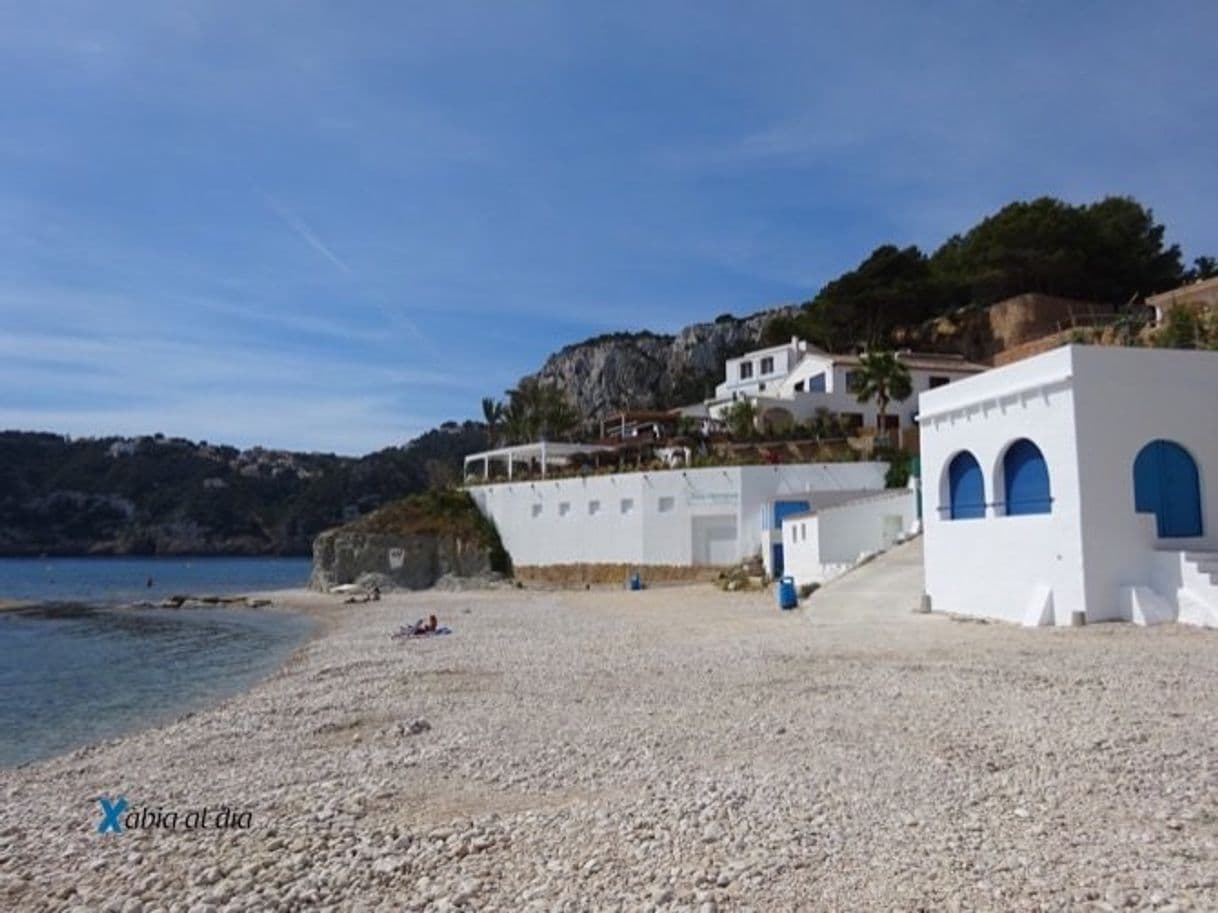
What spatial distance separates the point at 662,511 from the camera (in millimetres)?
38719

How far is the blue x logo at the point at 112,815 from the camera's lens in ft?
23.0

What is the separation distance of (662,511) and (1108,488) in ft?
81.7

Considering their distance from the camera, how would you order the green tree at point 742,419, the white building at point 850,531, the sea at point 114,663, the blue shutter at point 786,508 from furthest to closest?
the green tree at point 742,419, the blue shutter at point 786,508, the white building at point 850,531, the sea at point 114,663

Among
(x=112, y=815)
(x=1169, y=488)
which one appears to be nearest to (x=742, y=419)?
(x=1169, y=488)

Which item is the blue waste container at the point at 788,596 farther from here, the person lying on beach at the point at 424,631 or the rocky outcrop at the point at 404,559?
the rocky outcrop at the point at 404,559

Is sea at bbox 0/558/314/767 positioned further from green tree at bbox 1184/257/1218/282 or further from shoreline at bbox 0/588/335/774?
green tree at bbox 1184/257/1218/282

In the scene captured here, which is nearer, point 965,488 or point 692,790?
point 692,790

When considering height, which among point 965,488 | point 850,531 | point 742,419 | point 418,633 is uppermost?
point 742,419

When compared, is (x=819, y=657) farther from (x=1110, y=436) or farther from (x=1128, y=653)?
(x=1110, y=436)

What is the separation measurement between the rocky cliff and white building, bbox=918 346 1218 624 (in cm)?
3240

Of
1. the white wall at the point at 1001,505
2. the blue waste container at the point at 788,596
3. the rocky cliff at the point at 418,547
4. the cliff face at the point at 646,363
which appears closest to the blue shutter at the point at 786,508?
the blue waste container at the point at 788,596

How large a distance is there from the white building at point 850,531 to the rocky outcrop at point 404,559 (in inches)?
821

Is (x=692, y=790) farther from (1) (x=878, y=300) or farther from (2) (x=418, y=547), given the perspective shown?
(1) (x=878, y=300)

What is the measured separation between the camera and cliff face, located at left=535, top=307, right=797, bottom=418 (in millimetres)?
102812
